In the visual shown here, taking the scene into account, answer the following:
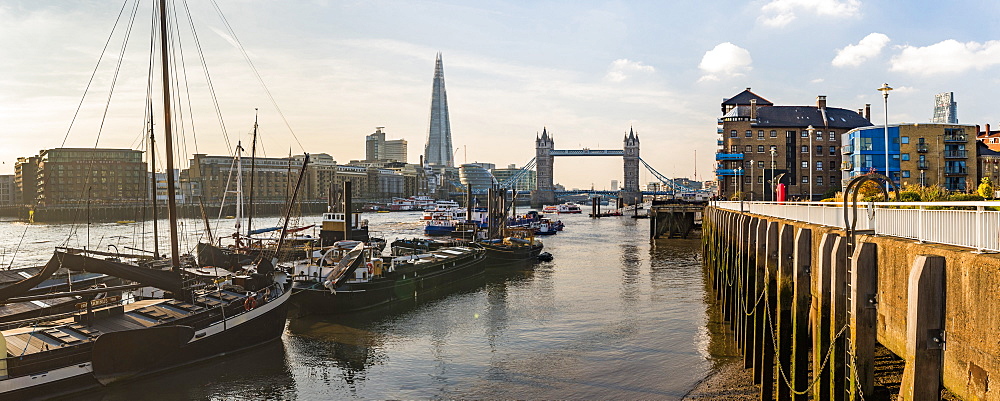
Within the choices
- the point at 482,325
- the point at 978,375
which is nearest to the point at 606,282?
the point at 482,325

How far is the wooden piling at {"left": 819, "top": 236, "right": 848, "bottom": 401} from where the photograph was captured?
10453 mm

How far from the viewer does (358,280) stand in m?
32.4

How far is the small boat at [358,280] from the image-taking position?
30.9m

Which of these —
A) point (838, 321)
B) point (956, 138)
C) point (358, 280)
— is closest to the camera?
point (838, 321)

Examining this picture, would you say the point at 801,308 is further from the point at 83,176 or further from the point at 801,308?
the point at 83,176

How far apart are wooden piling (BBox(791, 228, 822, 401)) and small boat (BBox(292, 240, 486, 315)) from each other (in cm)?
2271

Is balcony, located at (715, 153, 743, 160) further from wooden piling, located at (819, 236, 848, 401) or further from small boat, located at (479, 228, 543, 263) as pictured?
wooden piling, located at (819, 236, 848, 401)

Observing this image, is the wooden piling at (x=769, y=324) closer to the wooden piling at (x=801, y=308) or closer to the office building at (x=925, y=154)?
the wooden piling at (x=801, y=308)

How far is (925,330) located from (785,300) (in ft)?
23.4

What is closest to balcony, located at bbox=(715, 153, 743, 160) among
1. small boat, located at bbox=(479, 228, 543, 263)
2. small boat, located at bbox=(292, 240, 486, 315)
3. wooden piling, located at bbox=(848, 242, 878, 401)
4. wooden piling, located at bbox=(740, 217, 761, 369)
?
small boat, located at bbox=(479, 228, 543, 263)

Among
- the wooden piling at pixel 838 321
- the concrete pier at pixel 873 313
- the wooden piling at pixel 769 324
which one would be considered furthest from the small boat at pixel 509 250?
the wooden piling at pixel 838 321

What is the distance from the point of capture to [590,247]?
2731 inches

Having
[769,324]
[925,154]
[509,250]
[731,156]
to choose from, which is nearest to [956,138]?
[925,154]

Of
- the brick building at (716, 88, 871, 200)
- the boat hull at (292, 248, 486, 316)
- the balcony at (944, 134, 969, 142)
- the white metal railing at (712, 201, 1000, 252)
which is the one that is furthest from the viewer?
the brick building at (716, 88, 871, 200)
